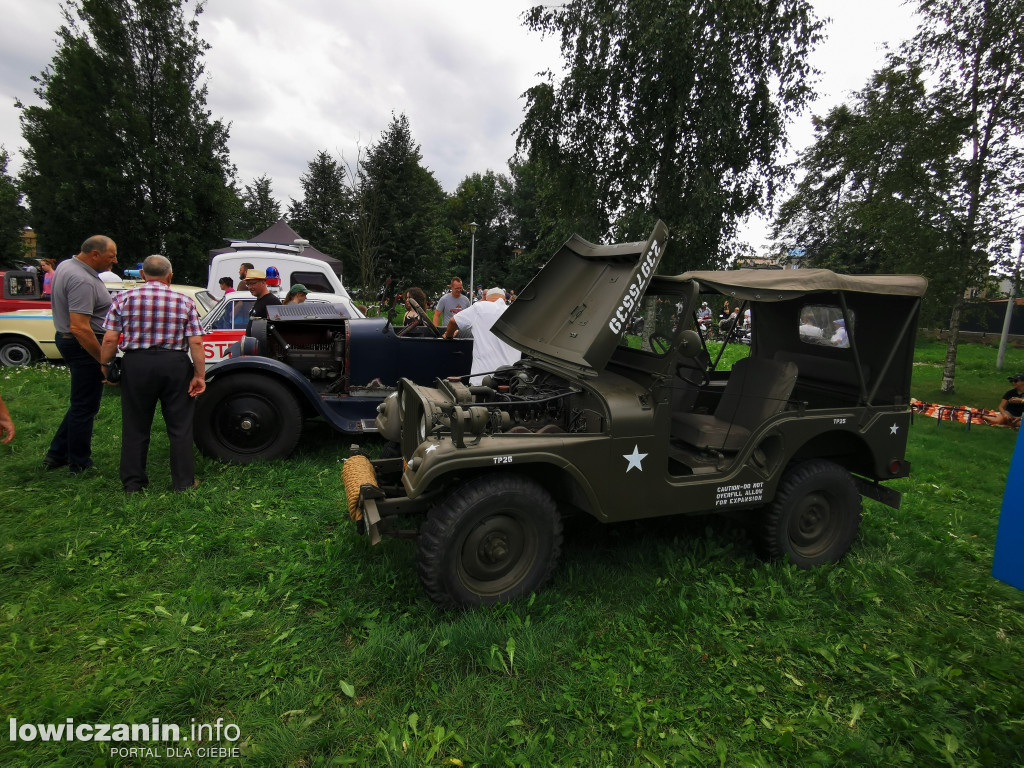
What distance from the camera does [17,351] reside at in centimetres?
1048

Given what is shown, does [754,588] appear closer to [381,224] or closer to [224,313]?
[224,313]

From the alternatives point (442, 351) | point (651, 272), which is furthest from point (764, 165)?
point (651, 272)

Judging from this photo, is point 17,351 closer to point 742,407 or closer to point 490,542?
point 490,542

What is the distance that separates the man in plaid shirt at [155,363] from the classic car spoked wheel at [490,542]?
285 cm

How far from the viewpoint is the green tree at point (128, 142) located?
19.2 meters

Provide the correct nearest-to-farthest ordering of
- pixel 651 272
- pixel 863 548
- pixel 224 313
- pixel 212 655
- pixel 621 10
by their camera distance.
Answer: pixel 212 655 < pixel 651 272 < pixel 863 548 < pixel 224 313 < pixel 621 10

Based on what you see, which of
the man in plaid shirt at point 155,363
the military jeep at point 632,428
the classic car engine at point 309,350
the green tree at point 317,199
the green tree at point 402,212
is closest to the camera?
the military jeep at point 632,428

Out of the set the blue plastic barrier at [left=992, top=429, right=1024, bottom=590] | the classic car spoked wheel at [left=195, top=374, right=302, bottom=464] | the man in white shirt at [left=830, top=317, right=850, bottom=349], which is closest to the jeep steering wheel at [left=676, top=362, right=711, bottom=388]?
the man in white shirt at [left=830, top=317, right=850, bottom=349]

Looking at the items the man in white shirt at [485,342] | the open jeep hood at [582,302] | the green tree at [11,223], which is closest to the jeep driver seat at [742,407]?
the open jeep hood at [582,302]

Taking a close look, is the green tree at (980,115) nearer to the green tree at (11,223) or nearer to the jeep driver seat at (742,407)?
the jeep driver seat at (742,407)

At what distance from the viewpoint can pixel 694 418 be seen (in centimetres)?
457

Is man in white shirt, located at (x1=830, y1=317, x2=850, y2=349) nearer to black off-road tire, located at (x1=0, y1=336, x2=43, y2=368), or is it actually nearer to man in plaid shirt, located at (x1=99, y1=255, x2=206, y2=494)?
man in plaid shirt, located at (x1=99, y1=255, x2=206, y2=494)

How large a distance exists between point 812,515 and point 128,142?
24.2 m

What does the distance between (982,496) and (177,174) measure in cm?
2410
